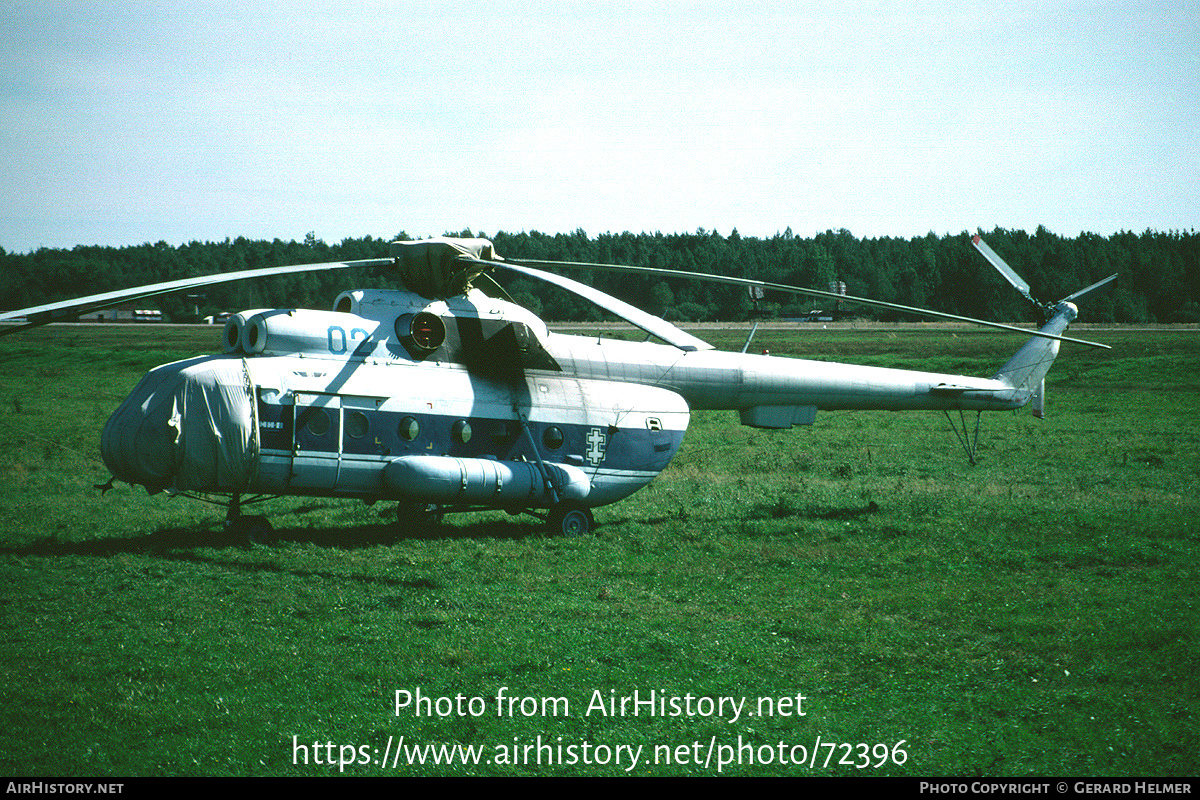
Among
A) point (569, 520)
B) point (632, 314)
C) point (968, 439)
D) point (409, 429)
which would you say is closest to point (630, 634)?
point (632, 314)

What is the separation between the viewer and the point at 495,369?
15883mm

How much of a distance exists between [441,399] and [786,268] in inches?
3965

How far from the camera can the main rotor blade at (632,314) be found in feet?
42.1

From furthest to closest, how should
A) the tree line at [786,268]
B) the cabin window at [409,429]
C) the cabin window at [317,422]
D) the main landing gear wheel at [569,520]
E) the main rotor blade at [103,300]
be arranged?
the tree line at [786,268]
the main landing gear wheel at [569,520]
the cabin window at [409,429]
the cabin window at [317,422]
the main rotor blade at [103,300]

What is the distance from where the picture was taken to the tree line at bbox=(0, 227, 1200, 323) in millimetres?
57625

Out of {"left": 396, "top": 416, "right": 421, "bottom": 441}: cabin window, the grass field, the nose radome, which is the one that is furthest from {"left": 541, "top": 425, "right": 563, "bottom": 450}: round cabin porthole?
the nose radome

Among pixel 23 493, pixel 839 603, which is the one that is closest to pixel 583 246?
pixel 23 493

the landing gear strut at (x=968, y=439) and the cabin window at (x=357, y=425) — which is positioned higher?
the cabin window at (x=357, y=425)

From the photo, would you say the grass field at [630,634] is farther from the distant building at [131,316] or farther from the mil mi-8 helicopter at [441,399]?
the distant building at [131,316]

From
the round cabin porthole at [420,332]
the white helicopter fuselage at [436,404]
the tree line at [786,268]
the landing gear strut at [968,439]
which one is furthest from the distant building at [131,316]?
the white helicopter fuselage at [436,404]

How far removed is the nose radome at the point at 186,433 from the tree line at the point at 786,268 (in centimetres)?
3022

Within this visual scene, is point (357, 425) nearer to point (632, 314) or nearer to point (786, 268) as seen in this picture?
point (632, 314)

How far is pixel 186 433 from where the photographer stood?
43.0 feet

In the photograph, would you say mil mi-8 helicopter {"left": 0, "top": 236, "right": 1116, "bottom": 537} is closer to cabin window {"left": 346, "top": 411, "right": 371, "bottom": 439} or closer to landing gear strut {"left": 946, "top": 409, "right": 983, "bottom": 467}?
cabin window {"left": 346, "top": 411, "right": 371, "bottom": 439}
